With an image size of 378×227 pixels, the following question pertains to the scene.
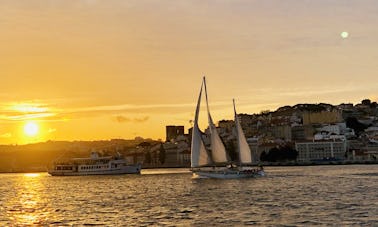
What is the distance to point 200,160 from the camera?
57562 mm

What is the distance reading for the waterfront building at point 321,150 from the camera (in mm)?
126250

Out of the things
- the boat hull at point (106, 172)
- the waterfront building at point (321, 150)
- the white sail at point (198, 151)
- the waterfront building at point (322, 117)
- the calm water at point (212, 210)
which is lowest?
the calm water at point (212, 210)

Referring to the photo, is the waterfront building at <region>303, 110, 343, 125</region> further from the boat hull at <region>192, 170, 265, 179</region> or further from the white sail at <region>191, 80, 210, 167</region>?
the white sail at <region>191, 80, 210, 167</region>

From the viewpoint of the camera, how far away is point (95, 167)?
300ft

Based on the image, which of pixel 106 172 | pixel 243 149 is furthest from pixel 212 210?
pixel 106 172

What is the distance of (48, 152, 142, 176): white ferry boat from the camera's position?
9081cm

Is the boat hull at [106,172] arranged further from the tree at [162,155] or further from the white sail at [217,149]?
the tree at [162,155]

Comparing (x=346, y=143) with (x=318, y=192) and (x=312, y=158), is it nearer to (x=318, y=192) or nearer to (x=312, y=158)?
(x=312, y=158)

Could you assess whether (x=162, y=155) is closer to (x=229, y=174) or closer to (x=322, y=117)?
(x=322, y=117)

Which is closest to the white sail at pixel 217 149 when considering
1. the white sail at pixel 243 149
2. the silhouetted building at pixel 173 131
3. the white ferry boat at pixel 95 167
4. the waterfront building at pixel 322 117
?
the white sail at pixel 243 149

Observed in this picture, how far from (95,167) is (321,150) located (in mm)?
51237

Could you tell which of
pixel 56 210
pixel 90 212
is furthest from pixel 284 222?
pixel 56 210

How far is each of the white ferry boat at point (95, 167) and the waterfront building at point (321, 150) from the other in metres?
41.9

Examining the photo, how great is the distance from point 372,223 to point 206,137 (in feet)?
392
